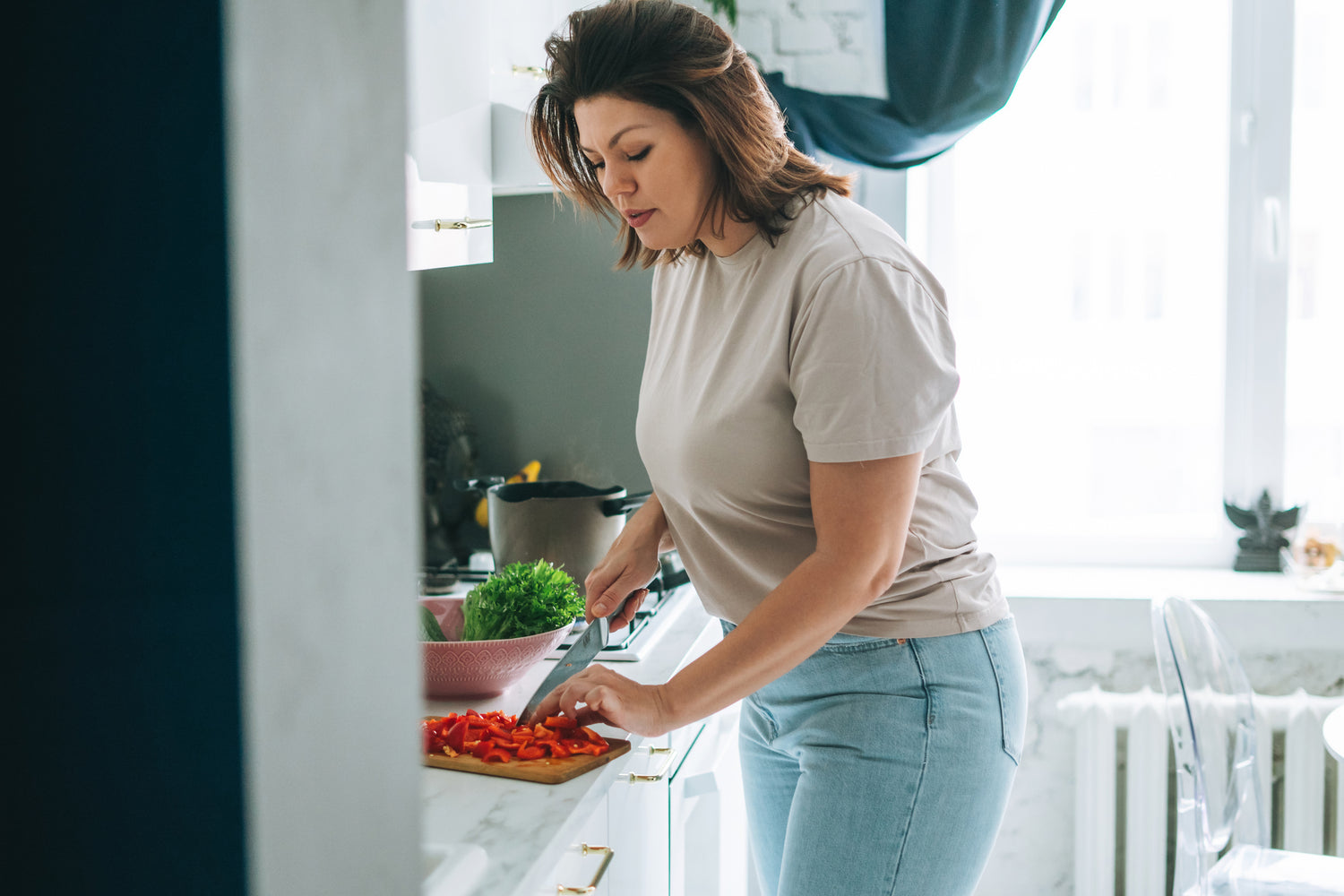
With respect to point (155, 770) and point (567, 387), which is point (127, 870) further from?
point (567, 387)

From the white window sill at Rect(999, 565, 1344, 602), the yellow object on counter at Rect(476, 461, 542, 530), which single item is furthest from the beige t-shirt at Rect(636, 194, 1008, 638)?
the white window sill at Rect(999, 565, 1344, 602)

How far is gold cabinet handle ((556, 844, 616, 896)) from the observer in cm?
107

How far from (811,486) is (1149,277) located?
6.12 feet

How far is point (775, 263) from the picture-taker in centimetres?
114

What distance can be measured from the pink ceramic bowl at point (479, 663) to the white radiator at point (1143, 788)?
142cm

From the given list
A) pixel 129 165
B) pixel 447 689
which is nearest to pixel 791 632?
pixel 447 689

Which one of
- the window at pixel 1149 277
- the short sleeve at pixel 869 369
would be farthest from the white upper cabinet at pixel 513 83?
the window at pixel 1149 277

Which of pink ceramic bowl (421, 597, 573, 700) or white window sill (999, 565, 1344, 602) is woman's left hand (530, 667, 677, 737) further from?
white window sill (999, 565, 1344, 602)

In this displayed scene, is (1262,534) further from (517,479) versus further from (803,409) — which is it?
(803,409)

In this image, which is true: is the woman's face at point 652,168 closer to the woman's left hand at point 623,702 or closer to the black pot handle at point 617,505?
the woman's left hand at point 623,702

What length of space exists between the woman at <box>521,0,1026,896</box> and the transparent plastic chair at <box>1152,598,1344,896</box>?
76cm

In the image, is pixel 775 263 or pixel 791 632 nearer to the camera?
pixel 791 632

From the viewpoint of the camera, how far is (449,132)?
5.17 ft

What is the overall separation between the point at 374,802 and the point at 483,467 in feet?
6.43
